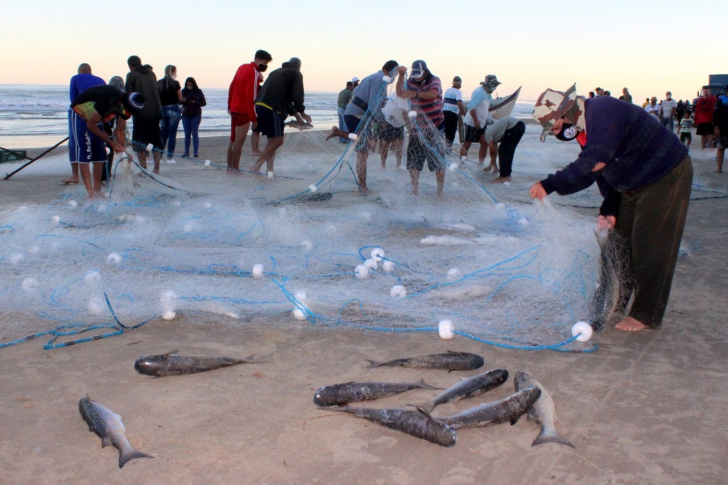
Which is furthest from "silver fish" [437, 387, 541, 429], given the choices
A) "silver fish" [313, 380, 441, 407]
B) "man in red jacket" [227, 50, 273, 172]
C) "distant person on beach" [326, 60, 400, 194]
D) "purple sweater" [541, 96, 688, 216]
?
"man in red jacket" [227, 50, 273, 172]

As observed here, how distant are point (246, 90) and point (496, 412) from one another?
6.98m

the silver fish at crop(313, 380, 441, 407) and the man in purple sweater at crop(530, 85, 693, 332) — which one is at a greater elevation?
the man in purple sweater at crop(530, 85, 693, 332)

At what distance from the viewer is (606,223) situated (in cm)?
361

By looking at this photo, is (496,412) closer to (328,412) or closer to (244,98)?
(328,412)

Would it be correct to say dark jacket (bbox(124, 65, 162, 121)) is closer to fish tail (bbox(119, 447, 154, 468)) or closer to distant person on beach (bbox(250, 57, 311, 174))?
distant person on beach (bbox(250, 57, 311, 174))

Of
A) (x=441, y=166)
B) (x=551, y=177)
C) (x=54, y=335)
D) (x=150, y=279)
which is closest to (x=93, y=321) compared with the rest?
(x=54, y=335)

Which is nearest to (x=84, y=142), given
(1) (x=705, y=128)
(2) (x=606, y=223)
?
(2) (x=606, y=223)

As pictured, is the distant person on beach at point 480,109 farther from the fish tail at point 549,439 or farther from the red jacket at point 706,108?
the fish tail at point 549,439

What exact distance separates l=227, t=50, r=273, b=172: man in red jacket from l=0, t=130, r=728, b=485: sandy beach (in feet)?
17.0

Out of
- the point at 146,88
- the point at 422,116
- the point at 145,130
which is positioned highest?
the point at 146,88

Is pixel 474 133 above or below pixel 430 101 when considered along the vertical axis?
below

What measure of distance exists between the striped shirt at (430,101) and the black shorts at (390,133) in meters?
0.35

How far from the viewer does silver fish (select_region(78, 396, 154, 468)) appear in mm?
2193

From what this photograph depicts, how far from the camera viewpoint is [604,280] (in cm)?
361
